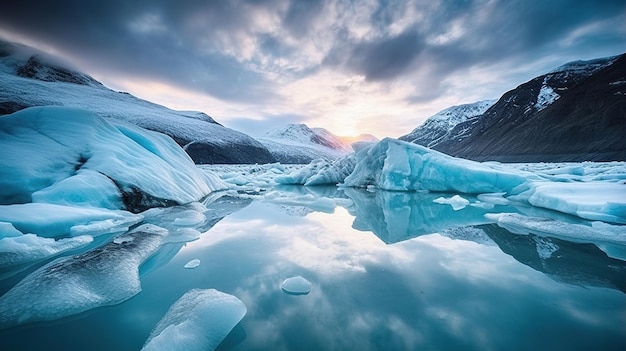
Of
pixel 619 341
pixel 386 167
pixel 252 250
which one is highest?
pixel 386 167

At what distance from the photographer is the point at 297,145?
96062 millimetres

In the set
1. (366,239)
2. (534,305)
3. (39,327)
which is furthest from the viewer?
(366,239)

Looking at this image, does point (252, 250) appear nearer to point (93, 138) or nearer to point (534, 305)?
point (534, 305)

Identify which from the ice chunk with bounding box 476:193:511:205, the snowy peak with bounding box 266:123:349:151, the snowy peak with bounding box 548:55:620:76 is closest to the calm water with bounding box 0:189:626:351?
the ice chunk with bounding box 476:193:511:205

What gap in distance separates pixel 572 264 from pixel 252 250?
9.06ft

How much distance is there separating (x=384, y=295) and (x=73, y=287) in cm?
192

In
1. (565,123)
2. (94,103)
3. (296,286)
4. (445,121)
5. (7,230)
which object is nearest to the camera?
(296,286)

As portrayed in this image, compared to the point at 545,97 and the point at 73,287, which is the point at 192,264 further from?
the point at 545,97

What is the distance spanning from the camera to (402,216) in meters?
4.55

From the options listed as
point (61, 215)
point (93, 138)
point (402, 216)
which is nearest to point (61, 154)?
point (93, 138)

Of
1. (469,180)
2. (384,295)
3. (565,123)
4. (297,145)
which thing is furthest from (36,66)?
(565,123)

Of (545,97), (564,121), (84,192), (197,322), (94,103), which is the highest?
(545,97)

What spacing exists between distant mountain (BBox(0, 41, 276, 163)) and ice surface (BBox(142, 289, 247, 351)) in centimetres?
4064

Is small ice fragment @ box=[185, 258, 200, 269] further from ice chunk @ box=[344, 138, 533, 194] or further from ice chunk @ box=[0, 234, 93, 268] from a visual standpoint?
ice chunk @ box=[344, 138, 533, 194]
